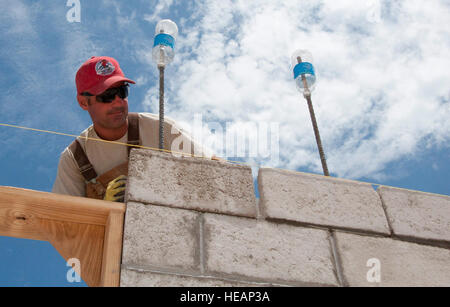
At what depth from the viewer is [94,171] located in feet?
12.8

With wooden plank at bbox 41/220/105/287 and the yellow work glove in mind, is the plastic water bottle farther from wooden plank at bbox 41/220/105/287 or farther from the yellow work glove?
wooden plank at bbox 41/220/105/287

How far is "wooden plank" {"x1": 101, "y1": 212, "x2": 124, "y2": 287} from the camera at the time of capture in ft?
7.98

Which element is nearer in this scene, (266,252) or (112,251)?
(112,251)

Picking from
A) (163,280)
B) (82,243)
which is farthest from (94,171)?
(163,280)

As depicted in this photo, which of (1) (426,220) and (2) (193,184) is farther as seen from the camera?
(1) (426,220)

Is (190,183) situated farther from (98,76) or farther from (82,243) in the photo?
(98,76)

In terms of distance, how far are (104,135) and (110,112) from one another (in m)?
0.20

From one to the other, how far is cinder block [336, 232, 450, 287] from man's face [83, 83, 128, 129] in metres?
2.01

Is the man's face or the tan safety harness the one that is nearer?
the tan safety harness

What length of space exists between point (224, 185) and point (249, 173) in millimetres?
205

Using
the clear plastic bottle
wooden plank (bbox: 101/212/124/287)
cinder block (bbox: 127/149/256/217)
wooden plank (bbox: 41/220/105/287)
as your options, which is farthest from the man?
wooden plank (bbox: 101/212/124/287)
